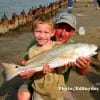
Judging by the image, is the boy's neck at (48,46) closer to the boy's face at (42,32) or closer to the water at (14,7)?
the boy's face at (42,32)

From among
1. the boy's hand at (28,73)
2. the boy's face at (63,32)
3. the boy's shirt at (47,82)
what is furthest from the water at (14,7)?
the boy's hand at (28,73)

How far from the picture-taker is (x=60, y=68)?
458 centimetres

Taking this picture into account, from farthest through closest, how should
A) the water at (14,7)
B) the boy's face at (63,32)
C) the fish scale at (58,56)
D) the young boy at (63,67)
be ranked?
the water at (14,7) < the boy's face at (63,32) < the young boy at (63,67) < the fish scale at (58,56)

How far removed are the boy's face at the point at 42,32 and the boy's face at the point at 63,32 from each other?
437mm

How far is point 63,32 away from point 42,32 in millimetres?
558

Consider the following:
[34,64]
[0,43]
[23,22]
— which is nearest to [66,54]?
[34,64]

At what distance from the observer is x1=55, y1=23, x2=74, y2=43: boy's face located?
15.9 feet

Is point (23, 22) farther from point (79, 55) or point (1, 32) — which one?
point (79, 55)

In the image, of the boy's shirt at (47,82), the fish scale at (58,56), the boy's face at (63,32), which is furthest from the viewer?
the boy's face at (63,32)

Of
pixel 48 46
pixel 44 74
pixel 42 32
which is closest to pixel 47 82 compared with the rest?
pixel 44 74

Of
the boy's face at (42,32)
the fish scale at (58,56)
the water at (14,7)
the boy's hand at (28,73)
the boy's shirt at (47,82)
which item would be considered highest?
the boy's face at (42,32)

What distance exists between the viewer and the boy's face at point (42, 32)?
172 inches

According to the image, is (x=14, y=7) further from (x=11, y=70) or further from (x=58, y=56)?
(x=58, y=56)

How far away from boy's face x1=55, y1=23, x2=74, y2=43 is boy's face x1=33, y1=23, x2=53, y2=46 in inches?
17.2
